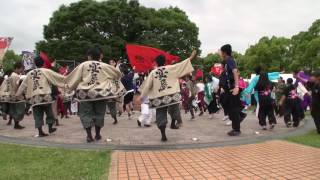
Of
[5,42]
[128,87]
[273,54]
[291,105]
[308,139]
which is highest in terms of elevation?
[273,54]

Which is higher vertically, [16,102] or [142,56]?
[142,56]

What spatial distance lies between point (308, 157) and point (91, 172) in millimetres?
3659

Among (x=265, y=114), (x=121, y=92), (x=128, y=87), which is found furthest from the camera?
(x=128, y=87)

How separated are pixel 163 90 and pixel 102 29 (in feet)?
117

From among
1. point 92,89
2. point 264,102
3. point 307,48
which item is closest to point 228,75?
point 264,102

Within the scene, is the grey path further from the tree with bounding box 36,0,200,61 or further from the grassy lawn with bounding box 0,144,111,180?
the tree with bounding box 36,0,200,61

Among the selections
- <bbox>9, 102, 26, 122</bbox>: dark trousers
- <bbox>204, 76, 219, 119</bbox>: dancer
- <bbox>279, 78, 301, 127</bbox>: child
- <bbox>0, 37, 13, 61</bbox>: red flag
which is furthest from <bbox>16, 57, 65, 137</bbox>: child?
<bbox>0, 37, 13, 61</bbox>: red flag

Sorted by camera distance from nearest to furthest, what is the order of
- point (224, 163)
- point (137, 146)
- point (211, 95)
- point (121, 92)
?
point (224, 163) → point (137, 146) → point (121, 92) → point (211, 95)

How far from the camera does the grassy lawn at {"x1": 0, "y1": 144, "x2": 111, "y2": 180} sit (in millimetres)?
5285

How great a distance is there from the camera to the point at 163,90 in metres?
8.49

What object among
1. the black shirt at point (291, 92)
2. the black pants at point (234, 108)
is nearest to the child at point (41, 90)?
the black pants at point (234, 108)

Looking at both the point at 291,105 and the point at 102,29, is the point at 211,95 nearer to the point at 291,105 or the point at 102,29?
the point at 291,105

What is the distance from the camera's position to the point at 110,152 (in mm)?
7031

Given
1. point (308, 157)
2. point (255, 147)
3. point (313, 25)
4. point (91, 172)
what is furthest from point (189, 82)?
point (313, 25)
